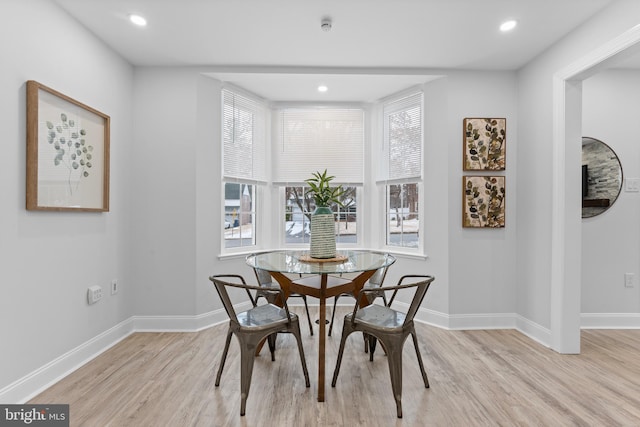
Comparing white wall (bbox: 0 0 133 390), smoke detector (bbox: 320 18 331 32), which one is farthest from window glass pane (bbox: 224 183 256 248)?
smoke detector (bbox: 320 18 331 32)

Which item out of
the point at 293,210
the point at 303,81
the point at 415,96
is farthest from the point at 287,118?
the point at 415,96

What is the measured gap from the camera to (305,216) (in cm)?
427

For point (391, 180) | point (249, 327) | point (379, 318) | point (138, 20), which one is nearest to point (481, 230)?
point (391, 180)

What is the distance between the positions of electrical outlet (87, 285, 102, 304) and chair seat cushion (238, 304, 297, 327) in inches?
55.5

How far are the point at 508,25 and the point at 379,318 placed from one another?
2550mm

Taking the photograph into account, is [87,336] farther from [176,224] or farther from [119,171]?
[119,171]

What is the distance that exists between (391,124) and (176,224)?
2770mm

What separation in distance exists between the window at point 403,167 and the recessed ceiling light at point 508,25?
3.59ft

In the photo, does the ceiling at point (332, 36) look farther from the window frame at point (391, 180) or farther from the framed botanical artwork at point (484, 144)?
the framed botanical artwork at point (484, 144)

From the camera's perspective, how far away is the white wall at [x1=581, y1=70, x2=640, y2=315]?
341cm

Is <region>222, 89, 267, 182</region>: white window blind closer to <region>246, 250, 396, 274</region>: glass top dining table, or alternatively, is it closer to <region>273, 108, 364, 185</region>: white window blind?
<region>273, 108, 364, 185</region>: white window blind

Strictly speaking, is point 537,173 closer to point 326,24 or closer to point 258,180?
point 326,24

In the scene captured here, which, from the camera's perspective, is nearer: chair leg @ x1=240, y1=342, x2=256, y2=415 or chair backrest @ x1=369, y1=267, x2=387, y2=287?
chair leg @ x1=240, y1=342, x2=256, y2=415

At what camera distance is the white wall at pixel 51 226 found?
1.98 meters
